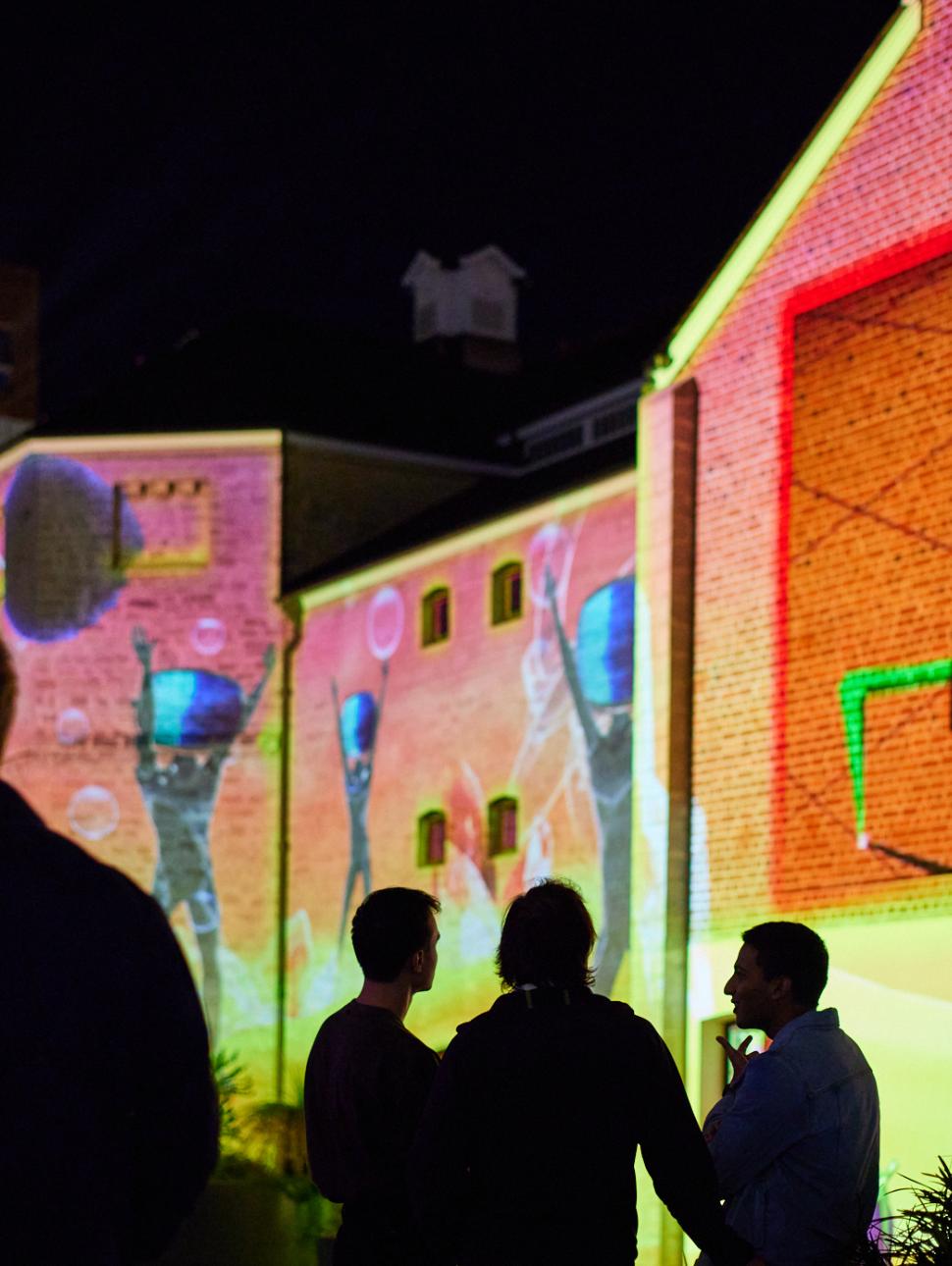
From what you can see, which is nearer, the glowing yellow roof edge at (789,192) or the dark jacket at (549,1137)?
the dark jacket at (549,1137)

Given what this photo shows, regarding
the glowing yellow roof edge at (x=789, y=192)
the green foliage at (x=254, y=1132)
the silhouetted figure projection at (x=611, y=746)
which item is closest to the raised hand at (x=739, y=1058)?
the glowing yellow roof edge at (x=789, y=192)

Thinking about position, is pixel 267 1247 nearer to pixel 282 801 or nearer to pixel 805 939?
pixel 805 939

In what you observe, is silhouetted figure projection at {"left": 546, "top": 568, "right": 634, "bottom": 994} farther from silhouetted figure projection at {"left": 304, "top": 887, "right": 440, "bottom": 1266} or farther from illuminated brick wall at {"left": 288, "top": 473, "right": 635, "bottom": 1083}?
silhouetted figure projection at {"left": 304, "top": 887, "right": 440, "bottom": 1266}

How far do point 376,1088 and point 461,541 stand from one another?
1890 cm

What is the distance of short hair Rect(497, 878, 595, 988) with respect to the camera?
471 cm

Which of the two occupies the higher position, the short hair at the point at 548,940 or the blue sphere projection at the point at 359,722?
the blue sphere projection at the point at 359,722

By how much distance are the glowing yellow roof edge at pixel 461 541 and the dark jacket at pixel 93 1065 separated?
17.8 meters

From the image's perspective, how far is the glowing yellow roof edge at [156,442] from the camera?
2878cm

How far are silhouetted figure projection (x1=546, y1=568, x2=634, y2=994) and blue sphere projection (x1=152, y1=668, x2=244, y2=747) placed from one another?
782 centimetres

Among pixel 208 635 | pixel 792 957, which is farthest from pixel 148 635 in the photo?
pixel 792 957

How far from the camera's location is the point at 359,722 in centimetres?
2578

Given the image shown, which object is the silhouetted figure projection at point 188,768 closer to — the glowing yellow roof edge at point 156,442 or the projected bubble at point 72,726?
the projected bubble at point 72,726

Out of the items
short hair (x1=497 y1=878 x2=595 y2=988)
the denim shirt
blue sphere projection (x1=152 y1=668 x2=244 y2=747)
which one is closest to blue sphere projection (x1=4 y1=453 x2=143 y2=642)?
blue sphere projection (x1=152 y1=668 x2=244 y2=747)

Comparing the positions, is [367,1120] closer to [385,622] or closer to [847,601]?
[847,601]
